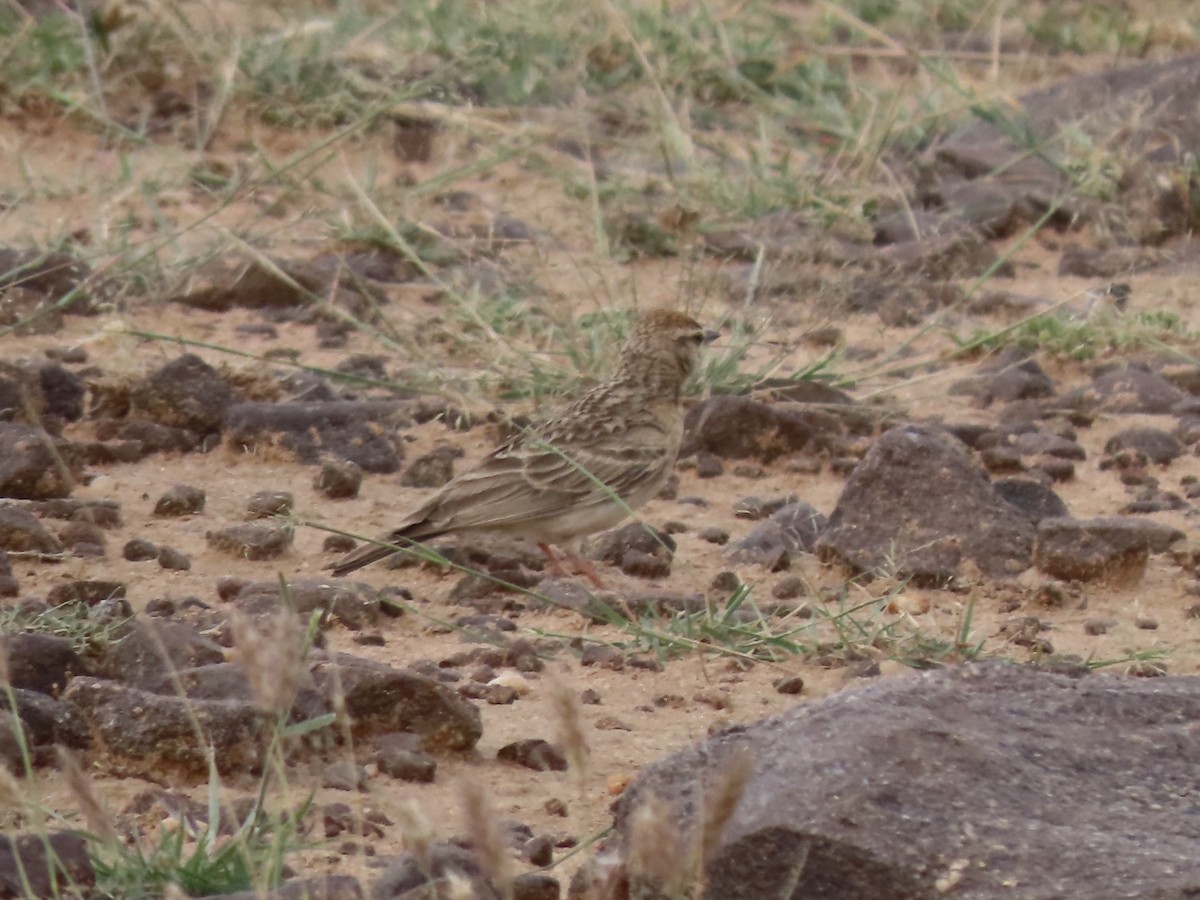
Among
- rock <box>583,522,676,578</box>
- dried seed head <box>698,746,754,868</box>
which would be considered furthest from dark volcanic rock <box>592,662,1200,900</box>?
rock <box>583,522,676,578</box>

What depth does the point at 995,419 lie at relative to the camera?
6402 millimetres

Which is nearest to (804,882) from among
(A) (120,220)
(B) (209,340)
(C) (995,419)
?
(C) (995,419)

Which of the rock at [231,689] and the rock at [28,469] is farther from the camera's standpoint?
the rock at [28,469]

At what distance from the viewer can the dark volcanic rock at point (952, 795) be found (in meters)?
2.73

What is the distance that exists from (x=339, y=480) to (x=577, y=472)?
629 millimetres

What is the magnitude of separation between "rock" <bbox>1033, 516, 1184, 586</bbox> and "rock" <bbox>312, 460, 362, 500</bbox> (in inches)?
67.3

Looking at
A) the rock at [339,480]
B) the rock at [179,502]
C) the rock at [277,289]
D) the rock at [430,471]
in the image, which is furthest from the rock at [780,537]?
the rock at [277,289]

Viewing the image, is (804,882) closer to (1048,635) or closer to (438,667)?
(438,667)

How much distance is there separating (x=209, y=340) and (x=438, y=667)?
8.45 ft

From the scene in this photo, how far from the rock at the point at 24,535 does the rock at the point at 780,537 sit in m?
1.59

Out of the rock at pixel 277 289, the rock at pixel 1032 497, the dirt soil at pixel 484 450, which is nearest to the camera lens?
the dirt soil at pixel 484 450

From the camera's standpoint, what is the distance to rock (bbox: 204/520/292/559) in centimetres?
495

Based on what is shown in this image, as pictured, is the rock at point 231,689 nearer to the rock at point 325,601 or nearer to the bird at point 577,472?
the rock at point 325,601

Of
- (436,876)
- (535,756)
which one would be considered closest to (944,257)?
(535,756)
